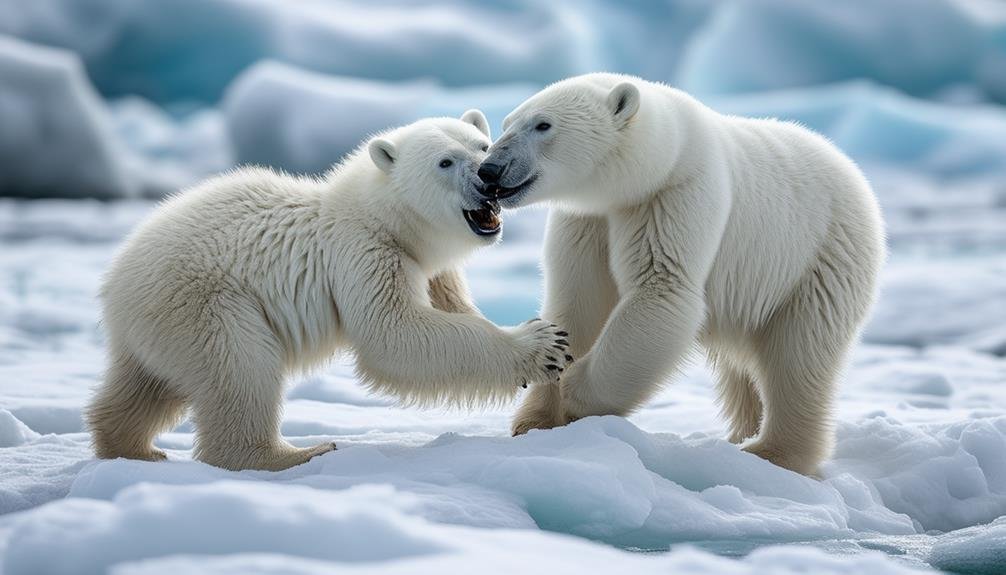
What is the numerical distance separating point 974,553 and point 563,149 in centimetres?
160

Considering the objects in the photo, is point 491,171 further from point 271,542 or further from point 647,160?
point 271,542

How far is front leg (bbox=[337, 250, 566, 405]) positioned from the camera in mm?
3416

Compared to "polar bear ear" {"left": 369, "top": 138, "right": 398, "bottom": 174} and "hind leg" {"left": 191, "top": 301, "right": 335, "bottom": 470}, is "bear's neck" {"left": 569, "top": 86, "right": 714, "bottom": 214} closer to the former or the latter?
"polar bear ear" {"left": 369, "top": 138, "right": 398, "bottom": 174}

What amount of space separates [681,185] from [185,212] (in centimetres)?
157

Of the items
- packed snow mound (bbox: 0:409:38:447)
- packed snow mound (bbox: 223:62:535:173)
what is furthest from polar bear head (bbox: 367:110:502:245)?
packed snow mound (bbox: 223:62:535:173)

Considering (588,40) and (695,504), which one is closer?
(695,504)

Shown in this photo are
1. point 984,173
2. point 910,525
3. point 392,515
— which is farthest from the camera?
point 984,173

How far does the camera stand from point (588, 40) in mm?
23438

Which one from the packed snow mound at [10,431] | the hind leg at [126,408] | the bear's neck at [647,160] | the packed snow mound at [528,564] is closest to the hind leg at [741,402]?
the bear's neck at [647,160]

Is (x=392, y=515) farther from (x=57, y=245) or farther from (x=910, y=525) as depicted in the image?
(x=57, y=245)

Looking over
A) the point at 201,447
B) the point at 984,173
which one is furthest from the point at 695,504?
the point at 984,173

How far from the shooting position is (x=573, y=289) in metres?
3.81

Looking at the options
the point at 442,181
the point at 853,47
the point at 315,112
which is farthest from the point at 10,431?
the point at 853,47

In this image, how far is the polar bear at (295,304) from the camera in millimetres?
3420
